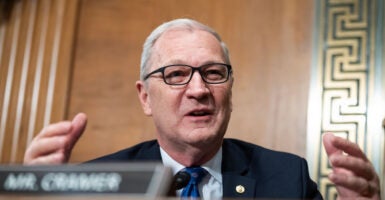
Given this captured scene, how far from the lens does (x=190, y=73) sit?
1.45 metres

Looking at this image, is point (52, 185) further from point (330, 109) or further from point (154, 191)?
point (330, 109)

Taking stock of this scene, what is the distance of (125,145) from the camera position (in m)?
2.11

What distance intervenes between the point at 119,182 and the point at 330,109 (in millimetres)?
1400

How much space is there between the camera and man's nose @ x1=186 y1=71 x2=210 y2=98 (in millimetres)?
1408

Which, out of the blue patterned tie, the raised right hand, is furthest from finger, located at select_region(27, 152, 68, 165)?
the blue patterned tie

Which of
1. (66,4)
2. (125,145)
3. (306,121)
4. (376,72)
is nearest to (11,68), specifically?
(66,4)

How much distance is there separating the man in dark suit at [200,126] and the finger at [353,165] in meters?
0.47

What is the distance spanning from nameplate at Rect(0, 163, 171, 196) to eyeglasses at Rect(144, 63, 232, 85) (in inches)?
29.6

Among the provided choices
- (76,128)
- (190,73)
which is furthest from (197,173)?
(76,128)

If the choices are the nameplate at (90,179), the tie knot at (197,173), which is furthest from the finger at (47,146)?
the tie knot at (197,173)

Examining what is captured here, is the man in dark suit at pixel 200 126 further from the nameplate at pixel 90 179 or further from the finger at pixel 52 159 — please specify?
the nameplate at pixel 90 179

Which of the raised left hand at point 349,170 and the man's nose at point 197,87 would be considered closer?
the raised left hand at point 349,170

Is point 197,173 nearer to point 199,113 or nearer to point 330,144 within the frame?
point 199,113

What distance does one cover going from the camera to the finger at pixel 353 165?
91 cm
